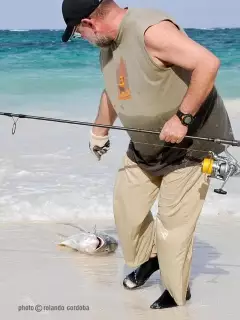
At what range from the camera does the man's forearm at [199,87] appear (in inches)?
125

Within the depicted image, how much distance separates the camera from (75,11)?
11.0 feet

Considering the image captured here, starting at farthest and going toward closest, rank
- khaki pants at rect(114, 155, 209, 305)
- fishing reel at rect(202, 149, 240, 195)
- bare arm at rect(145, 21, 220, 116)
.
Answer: khaki pants at rect(114, 155, 209, 305)
fishing reel at rect(202, 149, 240, 195)
bare arm at rect(145, 21, 220, 116)

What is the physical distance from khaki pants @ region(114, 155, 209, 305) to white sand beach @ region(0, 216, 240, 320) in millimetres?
221

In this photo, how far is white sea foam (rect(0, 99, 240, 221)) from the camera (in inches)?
226

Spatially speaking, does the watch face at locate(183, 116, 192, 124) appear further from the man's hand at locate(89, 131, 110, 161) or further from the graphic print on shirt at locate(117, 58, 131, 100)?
the man's hand at locate(89, 131, 110, 161)

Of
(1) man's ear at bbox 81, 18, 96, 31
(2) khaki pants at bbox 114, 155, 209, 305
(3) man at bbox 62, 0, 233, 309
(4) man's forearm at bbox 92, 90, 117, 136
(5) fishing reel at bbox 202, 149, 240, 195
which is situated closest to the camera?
(3) man at bbox 62, 0, 233, 309

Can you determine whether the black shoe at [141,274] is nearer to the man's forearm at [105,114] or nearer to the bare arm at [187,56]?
the man's forearm at [105,114]

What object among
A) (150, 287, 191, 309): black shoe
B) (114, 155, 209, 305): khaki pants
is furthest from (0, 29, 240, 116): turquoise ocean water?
(150, 287, 191, 309): black shoe

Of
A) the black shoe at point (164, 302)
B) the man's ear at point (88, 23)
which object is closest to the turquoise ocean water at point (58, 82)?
the black shoe at point (164, 302)

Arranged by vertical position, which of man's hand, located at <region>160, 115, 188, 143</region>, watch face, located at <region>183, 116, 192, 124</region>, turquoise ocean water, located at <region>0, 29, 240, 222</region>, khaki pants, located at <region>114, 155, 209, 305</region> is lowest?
turquoise ocean water, located at <region>0, 29, 240, 222</region>

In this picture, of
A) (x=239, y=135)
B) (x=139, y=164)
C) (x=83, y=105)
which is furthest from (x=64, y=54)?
(x=139, y=164)

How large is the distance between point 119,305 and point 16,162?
3.71m

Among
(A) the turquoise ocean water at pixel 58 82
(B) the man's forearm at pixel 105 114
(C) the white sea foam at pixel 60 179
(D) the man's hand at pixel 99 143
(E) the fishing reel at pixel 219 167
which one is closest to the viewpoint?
(E) the fishing reel at pixel 219 167

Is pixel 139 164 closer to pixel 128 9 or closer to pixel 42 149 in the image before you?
pixel 128 9
